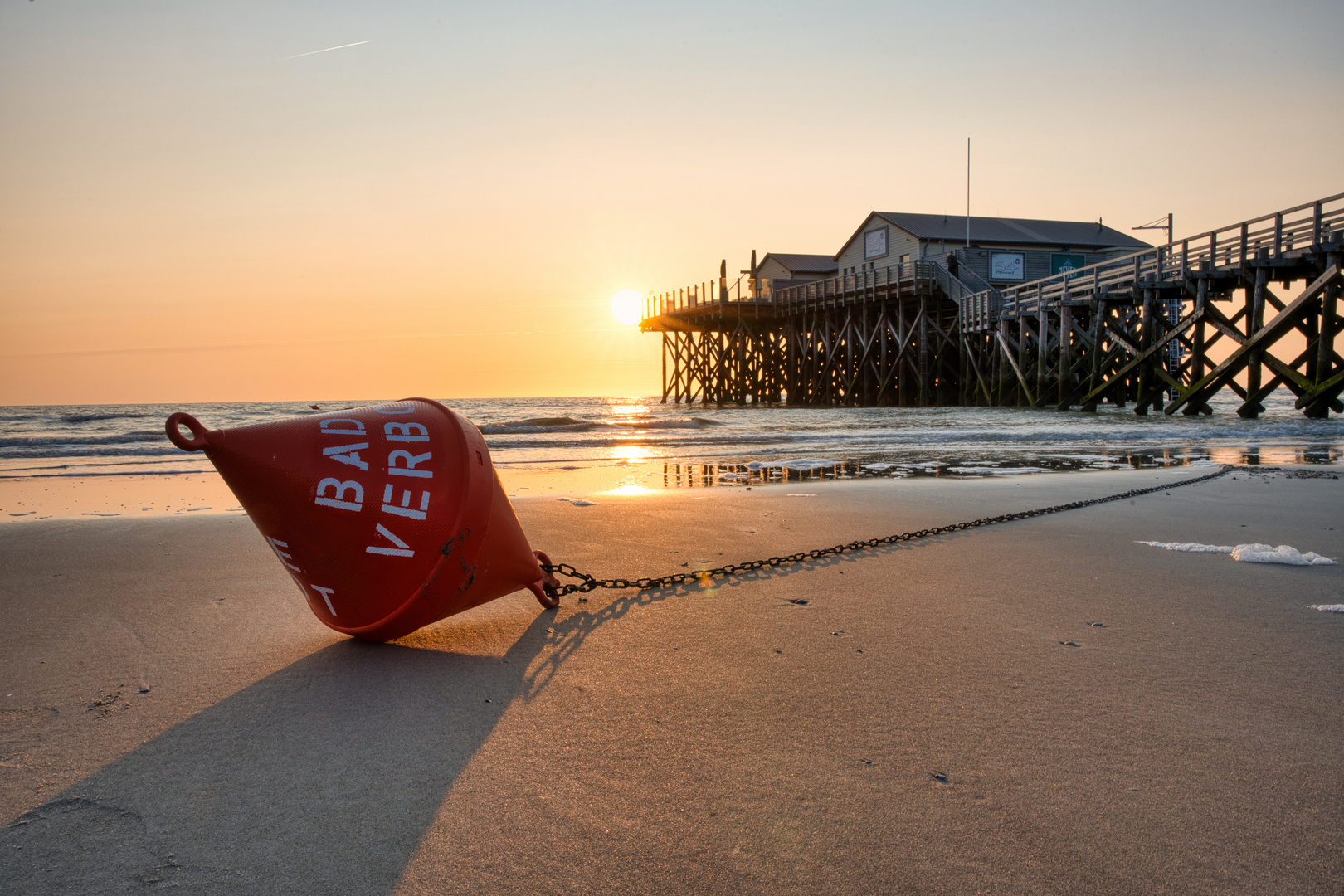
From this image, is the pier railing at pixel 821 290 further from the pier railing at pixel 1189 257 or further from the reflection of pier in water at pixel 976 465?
the reflection of pier in water at pixel 976 465

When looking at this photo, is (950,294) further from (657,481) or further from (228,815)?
(228,815)

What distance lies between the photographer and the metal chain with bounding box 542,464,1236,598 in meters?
3.61

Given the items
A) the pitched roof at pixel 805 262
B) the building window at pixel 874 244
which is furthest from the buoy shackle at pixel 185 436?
the pitched roof at pixel 805 262

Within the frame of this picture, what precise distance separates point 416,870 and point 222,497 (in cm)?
717

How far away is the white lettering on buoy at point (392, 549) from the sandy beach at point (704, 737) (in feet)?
1.25

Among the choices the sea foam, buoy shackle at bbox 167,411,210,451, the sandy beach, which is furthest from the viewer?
the sea foam

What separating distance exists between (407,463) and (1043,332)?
A: 2419 centimetres

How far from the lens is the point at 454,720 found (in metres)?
2.33

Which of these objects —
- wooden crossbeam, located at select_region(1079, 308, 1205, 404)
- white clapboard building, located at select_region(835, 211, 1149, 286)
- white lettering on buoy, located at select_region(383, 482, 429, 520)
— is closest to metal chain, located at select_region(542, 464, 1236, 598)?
white lettering on buoy, located at select_region(383, 482, 429, 520)

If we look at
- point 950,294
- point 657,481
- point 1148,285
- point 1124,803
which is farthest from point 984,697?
point 950,294

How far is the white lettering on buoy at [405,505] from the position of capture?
106 inches

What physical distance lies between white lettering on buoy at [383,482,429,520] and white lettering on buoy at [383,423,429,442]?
17cm

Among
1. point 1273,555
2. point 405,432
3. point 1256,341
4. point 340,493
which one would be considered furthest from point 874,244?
point 340,493

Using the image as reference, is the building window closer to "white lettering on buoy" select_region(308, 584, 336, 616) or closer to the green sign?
the green sign
